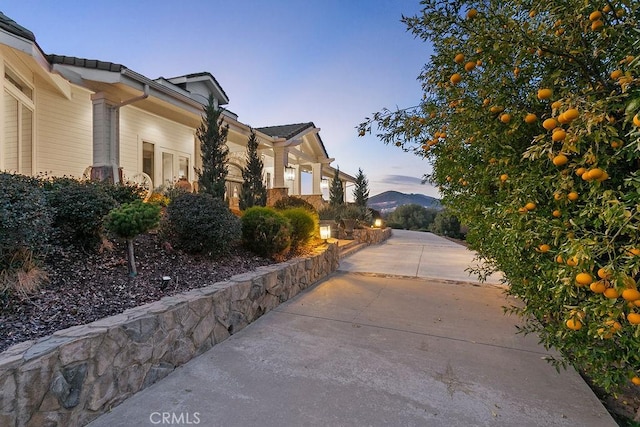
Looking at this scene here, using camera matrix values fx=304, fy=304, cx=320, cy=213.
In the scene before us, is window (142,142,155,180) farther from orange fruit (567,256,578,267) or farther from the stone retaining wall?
orange fruit (567,256,578,267)

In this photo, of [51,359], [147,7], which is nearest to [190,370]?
[51,359]

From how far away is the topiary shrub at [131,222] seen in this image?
3.34 m

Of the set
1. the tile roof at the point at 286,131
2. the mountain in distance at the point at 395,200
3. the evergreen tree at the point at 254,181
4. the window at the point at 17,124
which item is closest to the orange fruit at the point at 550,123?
the evergreen tree at the point at 254,181

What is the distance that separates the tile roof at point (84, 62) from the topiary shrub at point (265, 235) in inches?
175

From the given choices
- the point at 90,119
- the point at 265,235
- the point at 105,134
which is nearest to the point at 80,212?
Answer: the point at 265,235

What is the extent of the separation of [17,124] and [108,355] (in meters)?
7.16

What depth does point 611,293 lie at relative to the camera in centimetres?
135

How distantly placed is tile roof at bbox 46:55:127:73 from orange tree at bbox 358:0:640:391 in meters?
6.46

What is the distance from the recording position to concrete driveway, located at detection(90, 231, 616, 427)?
2066mm

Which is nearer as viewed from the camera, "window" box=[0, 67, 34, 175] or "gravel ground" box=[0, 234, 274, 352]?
"gravel ground" box=[0, 234, 274, 352]

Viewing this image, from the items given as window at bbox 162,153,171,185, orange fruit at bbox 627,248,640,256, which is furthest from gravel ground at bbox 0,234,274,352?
window at bbox 162,153,171,185

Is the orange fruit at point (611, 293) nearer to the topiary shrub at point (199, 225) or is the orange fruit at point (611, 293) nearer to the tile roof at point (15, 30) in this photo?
the topiary shrub at point (199, 225)

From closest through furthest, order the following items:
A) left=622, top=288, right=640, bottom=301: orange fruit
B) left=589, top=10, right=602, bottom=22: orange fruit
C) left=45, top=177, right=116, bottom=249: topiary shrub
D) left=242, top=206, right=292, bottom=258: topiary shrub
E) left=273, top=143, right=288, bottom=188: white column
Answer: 1. left=622, top=288, right=640, bottom=301: orange fruit
2. left=589, top=10, right=602, bottom=22: orange fruit
3. left=45, top=177, right=116, bottom=249: topiary shrub
4. left=242, top=206, right=292, bottom=258: topiary shrub
5. left=273, top=143, right=288, bottom=188: white column

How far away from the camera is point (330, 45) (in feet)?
31.2
